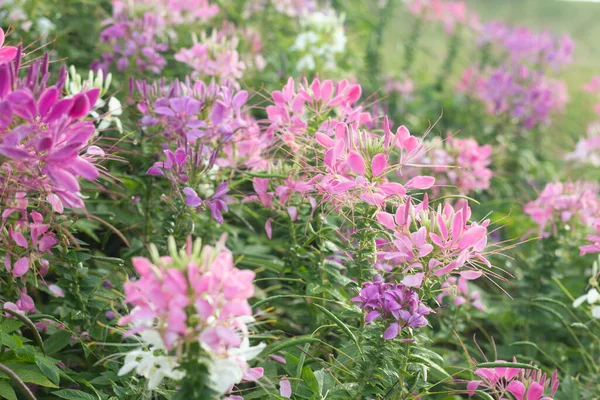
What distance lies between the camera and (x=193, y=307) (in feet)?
2.52

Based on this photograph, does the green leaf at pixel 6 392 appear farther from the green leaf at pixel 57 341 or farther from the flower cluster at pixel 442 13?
the flower cluster at pixel 442 13

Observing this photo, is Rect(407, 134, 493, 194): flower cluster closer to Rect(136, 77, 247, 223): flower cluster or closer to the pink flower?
Rect(136, 77, 247, 223): flower cluster

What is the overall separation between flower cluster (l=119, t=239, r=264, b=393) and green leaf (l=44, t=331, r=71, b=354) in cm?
55

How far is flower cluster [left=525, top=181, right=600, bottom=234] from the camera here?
1.88 metres

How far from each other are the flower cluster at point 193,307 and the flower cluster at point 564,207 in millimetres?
1423

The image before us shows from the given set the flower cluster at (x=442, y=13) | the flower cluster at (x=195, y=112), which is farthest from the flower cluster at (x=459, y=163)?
the flower cluster at (x=442, y=13)

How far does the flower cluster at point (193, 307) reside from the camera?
739 mm

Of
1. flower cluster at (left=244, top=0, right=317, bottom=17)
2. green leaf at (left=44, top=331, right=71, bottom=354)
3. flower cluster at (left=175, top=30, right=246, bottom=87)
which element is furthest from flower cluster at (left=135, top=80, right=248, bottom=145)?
flower cluster at (left=244, top=0, right=317, bottom=17)

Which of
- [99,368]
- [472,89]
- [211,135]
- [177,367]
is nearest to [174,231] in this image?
[211,135]

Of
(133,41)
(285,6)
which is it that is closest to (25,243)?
(133,41)

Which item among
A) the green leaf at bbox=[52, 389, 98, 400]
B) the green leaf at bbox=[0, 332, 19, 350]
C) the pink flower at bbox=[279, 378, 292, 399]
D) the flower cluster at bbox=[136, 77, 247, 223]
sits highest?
the flower cluster at bbox=[136, 77, 247, 223]

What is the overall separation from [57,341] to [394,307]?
729mm

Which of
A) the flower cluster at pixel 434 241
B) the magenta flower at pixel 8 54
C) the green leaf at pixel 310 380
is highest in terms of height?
the magenta flower at pixel 8 54

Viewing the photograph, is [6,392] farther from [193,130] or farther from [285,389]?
[193,130]
